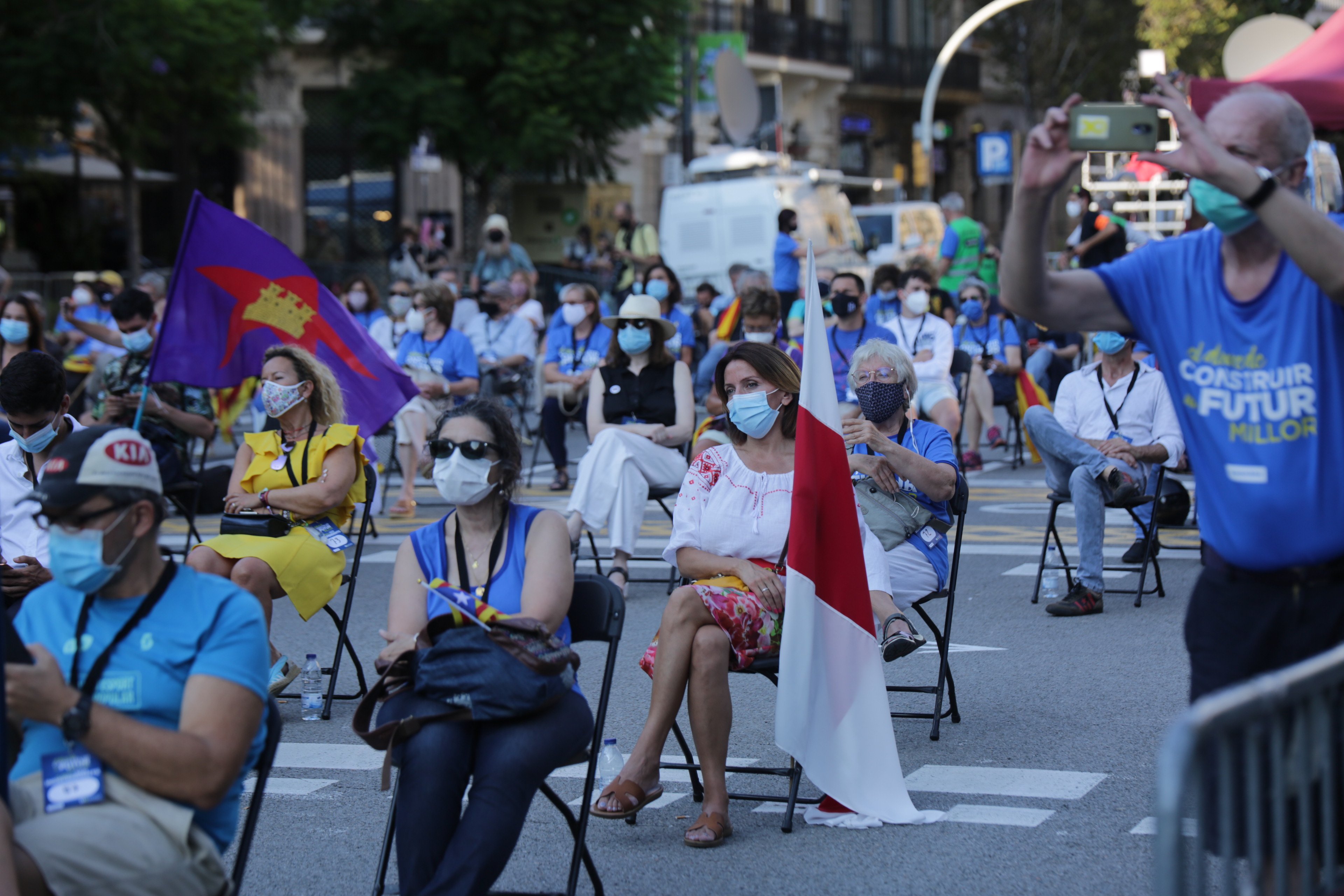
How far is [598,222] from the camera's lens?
36188mm

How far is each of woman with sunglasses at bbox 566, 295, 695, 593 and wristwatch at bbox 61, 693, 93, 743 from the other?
542cm

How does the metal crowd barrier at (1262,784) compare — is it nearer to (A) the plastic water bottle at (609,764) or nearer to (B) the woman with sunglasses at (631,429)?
(A) the plastic water bottle at (609,764)

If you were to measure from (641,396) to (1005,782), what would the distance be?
4.66 m

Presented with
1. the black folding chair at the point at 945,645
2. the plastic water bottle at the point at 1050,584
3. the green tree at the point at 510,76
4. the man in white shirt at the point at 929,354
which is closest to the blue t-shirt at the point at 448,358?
the man in white shirt at the point at 929,354

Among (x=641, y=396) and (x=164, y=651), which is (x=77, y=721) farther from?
(x=641, y=396)

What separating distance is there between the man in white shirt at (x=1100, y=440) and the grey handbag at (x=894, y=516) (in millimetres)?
2269

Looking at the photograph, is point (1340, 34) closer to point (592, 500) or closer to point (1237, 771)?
point (592, 500)

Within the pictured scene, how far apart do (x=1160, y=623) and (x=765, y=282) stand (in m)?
8.37

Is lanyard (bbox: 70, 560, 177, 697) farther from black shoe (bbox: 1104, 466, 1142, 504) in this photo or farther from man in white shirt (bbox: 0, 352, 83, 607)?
black shoe (bbox: 1104, 466, 1142, 504)

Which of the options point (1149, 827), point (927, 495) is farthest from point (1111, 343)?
point (1149, 827)

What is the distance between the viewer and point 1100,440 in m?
8.82

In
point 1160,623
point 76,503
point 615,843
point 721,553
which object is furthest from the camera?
point 1160,623

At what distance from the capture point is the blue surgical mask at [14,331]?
11906 mm

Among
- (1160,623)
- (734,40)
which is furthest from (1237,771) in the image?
(734,40)
